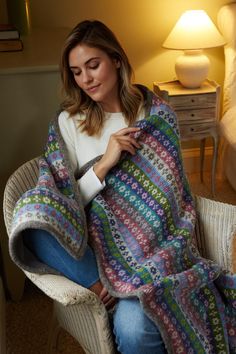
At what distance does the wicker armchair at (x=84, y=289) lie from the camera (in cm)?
109

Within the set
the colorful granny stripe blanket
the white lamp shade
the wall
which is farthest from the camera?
the white lamp shade

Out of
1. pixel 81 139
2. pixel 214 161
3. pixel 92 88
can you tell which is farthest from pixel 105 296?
pixel 214 161

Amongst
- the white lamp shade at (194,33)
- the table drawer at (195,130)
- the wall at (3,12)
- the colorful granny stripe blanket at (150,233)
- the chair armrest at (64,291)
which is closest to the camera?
the chair armrest at (64,291)

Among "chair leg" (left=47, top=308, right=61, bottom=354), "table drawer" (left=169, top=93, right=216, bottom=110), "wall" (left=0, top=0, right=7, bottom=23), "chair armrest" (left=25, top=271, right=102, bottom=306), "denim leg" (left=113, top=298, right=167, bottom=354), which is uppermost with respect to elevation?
"wall" (left=0, top=0, right=7, bottom=23)

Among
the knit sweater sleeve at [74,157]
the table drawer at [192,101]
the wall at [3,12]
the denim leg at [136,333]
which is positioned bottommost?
the denim leg at [136,333]

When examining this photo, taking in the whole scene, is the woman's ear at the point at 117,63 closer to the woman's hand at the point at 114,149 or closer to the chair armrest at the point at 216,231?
the woman's hand at the point at 114,149

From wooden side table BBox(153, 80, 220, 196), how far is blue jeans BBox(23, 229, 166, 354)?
1.35m

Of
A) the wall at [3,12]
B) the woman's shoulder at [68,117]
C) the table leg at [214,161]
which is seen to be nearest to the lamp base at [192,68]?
the table leg at [214,161]

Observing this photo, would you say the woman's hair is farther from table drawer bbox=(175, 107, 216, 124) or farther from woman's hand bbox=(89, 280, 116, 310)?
table drawer bbox=(175, 107, 216, 124)

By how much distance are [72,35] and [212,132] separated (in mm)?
1373

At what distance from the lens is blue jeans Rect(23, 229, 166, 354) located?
1140 millimetres

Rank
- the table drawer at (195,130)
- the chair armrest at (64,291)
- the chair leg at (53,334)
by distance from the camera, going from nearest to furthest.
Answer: the chair armrest at (64,291) < the chair leg at (53,334) < the table drawer at (195,130)

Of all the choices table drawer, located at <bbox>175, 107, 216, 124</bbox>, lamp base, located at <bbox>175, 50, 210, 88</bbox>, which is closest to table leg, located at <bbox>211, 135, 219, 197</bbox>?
table drawer, located at <bbox>175, 107, 216, 124</bbox>

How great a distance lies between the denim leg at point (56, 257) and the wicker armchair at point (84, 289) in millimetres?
46
